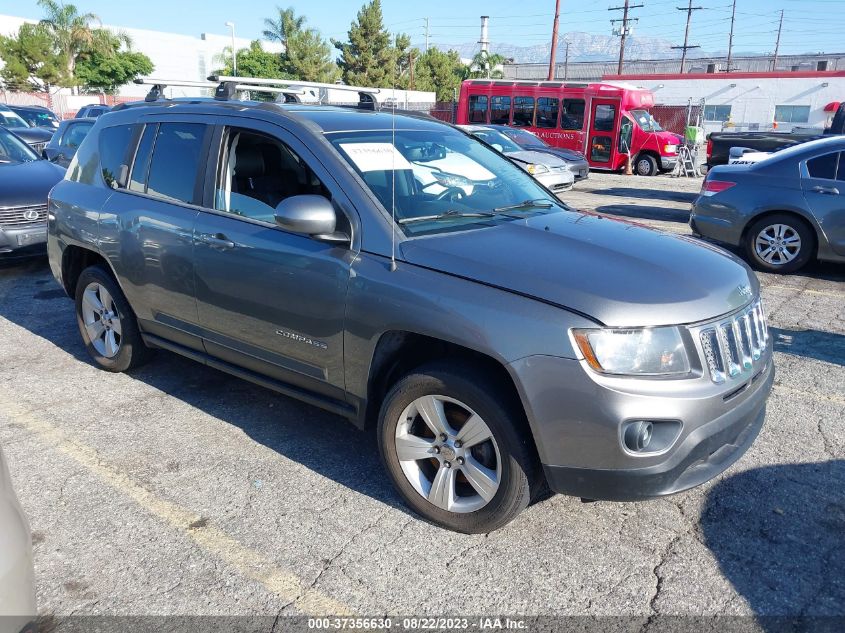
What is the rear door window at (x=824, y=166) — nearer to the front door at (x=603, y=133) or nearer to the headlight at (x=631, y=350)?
the headlight at (x=631, y=350)

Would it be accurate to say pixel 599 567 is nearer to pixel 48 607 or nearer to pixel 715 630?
pixel 715 630

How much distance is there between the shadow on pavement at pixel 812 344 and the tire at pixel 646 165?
52.9 ft

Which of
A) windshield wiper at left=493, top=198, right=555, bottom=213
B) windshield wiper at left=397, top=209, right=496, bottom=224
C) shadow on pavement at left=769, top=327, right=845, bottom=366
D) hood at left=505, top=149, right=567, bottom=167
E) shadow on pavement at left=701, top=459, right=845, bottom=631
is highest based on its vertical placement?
windshield wiper at left=493, top=198, right=555, bottom=213

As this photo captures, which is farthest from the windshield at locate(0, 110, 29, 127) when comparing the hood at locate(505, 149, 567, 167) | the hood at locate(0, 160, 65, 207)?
the hood at locate(505, 149, 567, 167)

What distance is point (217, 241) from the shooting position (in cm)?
380

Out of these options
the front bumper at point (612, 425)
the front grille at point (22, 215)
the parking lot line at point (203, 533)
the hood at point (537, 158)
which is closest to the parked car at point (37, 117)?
the hood at point (537, 158)

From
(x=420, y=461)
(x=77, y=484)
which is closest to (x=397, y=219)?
(x=420, y=461)

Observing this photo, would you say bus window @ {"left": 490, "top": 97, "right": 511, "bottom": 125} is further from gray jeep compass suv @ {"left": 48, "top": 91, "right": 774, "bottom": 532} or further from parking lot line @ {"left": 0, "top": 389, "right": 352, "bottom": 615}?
parking lot line @ {"left": 0, "top": 389, "right": 352, "bottom": 615}

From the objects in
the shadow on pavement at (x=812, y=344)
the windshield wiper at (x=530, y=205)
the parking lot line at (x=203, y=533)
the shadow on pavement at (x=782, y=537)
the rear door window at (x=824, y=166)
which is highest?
the rear door window at (x=824, y=166)

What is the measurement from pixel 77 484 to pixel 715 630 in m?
3.06

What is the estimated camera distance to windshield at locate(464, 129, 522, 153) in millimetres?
15204

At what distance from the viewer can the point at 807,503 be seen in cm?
334

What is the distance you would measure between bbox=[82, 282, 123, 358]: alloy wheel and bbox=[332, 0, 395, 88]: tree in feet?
198

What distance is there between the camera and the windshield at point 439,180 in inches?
135
